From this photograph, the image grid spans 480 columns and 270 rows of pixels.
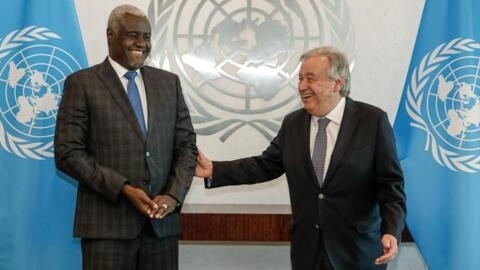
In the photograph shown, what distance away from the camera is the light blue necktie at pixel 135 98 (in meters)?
2.09

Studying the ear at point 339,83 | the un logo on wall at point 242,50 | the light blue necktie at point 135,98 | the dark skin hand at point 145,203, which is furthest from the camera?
the un logo on wall at point 242,50

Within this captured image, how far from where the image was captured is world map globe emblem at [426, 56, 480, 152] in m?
2.93

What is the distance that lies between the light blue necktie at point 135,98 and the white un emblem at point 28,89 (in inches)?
39.4

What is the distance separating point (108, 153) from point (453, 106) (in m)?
1.77

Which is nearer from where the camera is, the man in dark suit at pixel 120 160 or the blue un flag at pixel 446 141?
the man in dark suit at pixel 120 160

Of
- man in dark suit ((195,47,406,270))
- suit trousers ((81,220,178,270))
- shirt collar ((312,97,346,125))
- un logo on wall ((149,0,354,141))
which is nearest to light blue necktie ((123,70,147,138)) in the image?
suit trousers ((81,220,178,270))

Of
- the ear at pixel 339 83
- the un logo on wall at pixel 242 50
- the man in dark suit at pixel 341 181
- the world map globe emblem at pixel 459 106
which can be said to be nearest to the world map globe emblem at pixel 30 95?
the un logo on wall at pixel 242 50

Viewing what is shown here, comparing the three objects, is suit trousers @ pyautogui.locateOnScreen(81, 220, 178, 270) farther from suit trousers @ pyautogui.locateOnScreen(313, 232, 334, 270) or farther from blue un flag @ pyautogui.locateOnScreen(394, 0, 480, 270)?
blue un flag @ pyautogui.locateOnScreen(394, 0, 480, 270)

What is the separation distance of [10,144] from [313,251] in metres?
1.68

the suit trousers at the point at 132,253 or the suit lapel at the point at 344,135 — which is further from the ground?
the suit lapel at the point at 344,135

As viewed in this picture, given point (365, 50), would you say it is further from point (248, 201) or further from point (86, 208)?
point (86, 208)

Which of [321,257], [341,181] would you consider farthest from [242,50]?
[321,257]

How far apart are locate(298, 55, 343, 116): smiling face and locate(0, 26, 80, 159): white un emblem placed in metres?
1.40

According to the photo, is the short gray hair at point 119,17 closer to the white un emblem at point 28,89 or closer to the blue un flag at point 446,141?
the white un emblem at point 28,89
